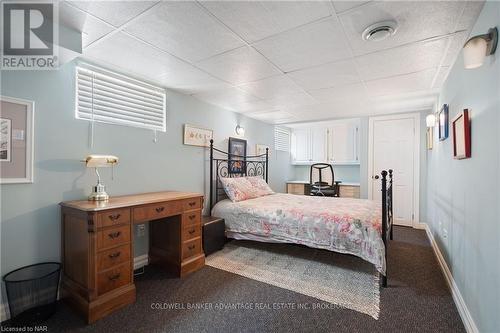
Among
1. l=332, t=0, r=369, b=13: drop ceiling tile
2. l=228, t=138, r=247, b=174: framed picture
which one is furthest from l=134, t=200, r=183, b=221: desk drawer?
l=332, t=0, r=369, b=13: drop ceiling tile

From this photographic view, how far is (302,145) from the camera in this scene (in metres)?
6.20

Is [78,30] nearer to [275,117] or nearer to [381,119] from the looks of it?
[275,117]

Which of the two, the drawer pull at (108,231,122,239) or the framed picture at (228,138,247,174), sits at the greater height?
the framed picture at (228,138,247,174)

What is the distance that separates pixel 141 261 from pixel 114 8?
8.11 ft

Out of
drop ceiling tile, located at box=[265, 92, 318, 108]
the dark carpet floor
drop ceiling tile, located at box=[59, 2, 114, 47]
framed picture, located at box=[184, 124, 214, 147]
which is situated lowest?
the dark carpet floor

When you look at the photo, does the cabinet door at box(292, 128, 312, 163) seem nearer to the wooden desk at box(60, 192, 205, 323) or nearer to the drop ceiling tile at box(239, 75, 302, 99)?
the drop ceiling tile at box(239, 75, 302, 99)

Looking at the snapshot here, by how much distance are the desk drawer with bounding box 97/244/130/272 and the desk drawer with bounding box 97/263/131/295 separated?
0.14 ft

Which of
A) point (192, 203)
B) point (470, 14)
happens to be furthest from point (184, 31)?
point (470, 14)

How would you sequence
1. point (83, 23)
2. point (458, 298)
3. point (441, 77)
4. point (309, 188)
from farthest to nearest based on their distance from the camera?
point (309, 188), point (441, 77), point (458, 298), point (83, 23)

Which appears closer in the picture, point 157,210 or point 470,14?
point 470,14

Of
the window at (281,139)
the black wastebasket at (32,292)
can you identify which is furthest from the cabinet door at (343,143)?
the black wastebasket at (32,292)

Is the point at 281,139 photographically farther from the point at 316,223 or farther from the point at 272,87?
the point at 316,223

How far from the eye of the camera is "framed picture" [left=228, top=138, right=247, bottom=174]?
4.12 m

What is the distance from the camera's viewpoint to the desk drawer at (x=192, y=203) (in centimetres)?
251
